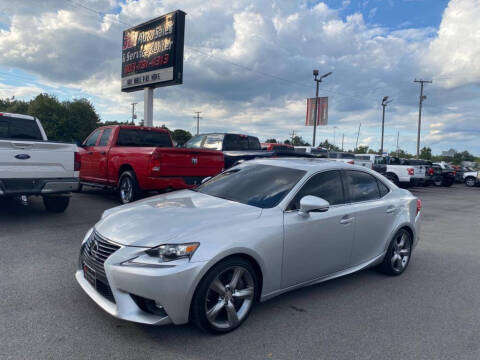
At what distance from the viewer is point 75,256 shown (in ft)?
16.3

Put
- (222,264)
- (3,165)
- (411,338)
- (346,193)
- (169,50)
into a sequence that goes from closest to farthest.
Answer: (222,264)
(411,338)
(346,193)
(3,165)
(169,50)

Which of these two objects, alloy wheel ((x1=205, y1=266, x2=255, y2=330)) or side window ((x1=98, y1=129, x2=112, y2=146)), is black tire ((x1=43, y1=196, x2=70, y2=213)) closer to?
side window ((x1=98, y1=129, x2=112, y2=146))

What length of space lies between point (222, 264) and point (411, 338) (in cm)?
183

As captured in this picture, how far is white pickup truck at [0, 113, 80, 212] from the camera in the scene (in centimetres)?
612

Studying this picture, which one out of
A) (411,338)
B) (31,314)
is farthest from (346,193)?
(31,314)

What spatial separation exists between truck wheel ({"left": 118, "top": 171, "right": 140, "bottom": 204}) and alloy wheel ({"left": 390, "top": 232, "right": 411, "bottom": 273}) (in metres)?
5.44

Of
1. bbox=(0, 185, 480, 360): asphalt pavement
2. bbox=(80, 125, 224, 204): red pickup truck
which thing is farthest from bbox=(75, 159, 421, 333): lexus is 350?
bbox=(80, 125, 224, 204): red pickup truck

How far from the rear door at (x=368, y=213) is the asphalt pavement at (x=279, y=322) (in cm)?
46

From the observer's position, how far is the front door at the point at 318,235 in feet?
11.6

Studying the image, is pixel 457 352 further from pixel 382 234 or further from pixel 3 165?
pixel 3 165

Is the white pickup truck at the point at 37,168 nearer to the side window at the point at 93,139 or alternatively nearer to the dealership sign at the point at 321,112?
the side window at the point at 93,139

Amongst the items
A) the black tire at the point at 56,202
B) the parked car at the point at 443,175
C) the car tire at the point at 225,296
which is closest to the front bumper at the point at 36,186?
the black tire at the point at 56,202

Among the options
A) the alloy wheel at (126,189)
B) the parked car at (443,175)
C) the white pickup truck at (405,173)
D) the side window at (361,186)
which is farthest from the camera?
the parked car at (443,175)

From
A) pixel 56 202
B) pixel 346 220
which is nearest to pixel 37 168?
pixel 56 202
